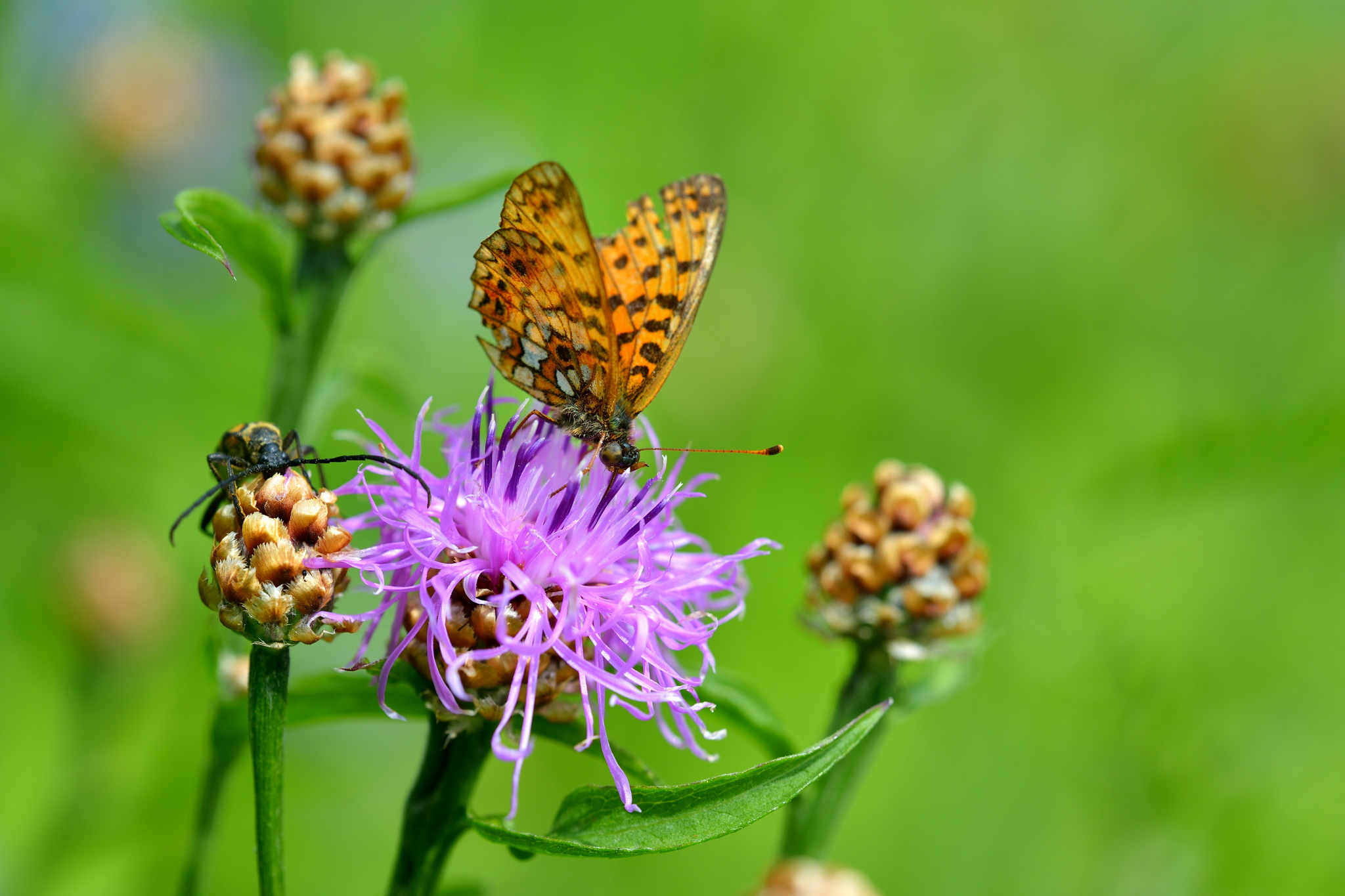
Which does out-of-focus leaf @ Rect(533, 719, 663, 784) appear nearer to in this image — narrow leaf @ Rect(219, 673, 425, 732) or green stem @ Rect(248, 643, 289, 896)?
narrow leaf @ Rect(219, 673, 425, 732)

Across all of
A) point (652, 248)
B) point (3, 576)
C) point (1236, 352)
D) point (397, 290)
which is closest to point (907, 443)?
point (1236, 352)

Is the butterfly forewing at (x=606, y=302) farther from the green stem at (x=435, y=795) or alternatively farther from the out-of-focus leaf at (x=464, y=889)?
the out-of-focus leaf at (x=464, y=889)

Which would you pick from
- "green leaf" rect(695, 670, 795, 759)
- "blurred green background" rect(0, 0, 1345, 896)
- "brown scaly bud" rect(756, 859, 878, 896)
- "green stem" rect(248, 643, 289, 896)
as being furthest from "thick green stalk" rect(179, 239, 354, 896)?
"brown scaly bud" rect(756, 859, 878, 896)

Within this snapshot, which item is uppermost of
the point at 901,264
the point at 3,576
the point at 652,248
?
the point at 901,264

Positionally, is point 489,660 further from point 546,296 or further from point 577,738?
point 546,296

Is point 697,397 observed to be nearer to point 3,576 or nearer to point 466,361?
point 466,361

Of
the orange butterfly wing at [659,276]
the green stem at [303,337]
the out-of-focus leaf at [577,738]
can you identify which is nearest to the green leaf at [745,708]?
the out-of-focus leaf at [577,738]
